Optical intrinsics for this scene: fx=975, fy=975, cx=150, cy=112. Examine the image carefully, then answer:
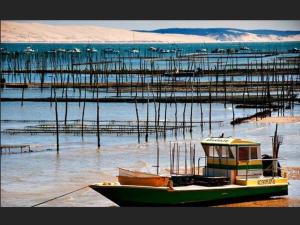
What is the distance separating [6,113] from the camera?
39875mm

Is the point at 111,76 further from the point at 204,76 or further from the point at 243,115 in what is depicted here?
the point at 243,115

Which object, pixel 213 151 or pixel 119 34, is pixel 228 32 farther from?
pixel 213 151

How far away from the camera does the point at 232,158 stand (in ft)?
55.0

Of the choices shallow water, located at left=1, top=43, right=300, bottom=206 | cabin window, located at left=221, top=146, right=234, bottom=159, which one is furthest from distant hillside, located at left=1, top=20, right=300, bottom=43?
shallow water, located at left=1, top=43, right=300, bottom=206

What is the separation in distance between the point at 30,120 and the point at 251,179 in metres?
21.0

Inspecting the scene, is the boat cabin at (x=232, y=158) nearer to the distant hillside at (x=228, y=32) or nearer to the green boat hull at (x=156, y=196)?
the green boat hull at (x=156, y=196)

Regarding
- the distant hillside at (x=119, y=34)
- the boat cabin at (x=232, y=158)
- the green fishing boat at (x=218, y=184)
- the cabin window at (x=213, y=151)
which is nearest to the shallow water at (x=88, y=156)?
the green fishing boat at (x=218, y=184)

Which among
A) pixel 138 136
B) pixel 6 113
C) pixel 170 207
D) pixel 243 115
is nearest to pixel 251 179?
pixel 170 207

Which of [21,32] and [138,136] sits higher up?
[21,32]

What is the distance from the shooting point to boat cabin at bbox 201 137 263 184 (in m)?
16.7

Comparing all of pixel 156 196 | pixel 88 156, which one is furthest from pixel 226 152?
pixel 88 156

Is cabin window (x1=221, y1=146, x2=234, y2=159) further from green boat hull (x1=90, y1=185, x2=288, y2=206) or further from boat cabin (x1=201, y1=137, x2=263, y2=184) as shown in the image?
green boat hull (x1=90, y1=185, x2=288, y2=206)

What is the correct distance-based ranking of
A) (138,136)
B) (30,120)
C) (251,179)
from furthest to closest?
(30,120) < (138,136) < (251,179)

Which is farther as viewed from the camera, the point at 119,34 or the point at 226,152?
the point at 119,34
